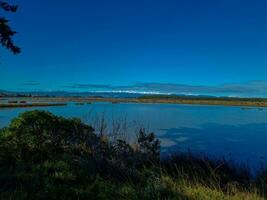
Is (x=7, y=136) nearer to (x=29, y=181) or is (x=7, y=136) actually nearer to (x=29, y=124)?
(x=29, y=124)

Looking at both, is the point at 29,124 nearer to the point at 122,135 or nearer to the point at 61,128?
the point at 61,128

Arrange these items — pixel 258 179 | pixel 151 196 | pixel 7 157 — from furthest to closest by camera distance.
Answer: pixel 7 157 → pixel 258 179 → pixel 151 196

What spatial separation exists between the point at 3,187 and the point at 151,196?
2.59 meters

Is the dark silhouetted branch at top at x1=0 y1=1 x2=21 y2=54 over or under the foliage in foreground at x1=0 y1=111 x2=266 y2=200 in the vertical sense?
over

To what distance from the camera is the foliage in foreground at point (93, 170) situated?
233 inches

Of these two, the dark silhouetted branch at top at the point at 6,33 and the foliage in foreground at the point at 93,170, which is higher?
the dark silhouetted branch at top at the point at 6,33

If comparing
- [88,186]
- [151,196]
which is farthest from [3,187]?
[151,196]

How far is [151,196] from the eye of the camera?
569 centimetres

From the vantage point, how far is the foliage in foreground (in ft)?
19.5

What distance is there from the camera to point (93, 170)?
812 cm

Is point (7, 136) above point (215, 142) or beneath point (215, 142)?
above

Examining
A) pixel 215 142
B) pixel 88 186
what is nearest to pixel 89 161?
pixel 88 186

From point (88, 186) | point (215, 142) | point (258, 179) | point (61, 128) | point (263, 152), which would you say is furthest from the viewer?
point (215, 142)

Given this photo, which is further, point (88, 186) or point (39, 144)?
point (39, 144)
